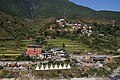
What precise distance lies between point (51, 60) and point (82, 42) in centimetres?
2860

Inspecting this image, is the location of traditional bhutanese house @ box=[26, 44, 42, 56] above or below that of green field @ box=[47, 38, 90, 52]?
above

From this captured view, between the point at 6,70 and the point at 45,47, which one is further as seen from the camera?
the point at 45,47

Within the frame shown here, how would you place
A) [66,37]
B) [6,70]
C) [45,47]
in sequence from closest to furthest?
[6,70] → [45,47] → [66,37]

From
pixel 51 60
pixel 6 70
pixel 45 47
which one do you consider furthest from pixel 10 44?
pixel 6 70

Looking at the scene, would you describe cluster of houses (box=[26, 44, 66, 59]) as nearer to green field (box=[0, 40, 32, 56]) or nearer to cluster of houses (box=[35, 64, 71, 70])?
green field (box=[0, 40, 32, 56])

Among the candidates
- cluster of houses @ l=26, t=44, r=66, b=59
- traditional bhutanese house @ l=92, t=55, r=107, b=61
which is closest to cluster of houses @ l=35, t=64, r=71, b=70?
cluster of houses @ l=26, t=44, r=66, b=59

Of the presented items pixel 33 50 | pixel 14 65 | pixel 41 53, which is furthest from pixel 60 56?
pixel 14 65

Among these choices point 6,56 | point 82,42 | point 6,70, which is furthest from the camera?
→ point 82,42

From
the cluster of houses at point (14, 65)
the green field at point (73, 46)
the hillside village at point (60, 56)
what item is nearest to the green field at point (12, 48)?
the hillside village at point (60, 56)

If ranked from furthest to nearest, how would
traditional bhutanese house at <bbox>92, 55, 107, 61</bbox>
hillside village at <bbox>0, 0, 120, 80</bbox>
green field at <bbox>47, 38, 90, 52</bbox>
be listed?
1. green field at <bbox>47, 38, 90, 52</bbox>
2. traditional bhutanese house at <bbox>92, 55, 107, 61</bbox>
3. hillside village at <bbox>0, 0, 120, 80</bbox>

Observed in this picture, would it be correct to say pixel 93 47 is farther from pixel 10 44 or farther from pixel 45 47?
pixel 10 44

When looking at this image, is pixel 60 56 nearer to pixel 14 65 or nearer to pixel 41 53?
pixel 41 53

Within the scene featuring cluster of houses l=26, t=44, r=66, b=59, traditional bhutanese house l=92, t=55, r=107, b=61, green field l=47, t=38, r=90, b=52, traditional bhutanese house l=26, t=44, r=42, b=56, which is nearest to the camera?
cluster of houses l=26, t=44, r=66, b=59

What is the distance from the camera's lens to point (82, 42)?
307ft
